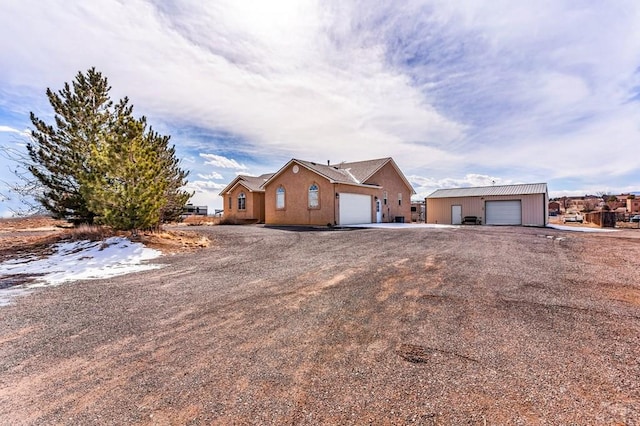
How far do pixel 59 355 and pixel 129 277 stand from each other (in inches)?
148

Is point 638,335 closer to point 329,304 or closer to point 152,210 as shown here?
point 329,304

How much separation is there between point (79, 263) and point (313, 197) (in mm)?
14699

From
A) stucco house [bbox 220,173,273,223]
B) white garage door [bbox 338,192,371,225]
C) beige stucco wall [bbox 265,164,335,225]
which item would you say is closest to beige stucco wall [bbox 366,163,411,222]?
white garage door [bbox 338,192,371,225]

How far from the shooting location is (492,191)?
89.0 ft

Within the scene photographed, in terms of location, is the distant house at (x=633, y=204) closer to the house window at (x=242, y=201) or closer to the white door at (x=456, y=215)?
the white door at (x=456, y=215)

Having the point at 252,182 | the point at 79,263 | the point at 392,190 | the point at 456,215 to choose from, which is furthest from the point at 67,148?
the point at 456,215

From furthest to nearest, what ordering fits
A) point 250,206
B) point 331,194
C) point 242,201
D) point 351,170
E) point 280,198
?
1. point 242,201
2. point 250,206
3. point 351,170
4. point 280,198
5. point 331,194

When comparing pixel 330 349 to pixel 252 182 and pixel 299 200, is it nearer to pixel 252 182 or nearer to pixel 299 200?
pixel 299 200

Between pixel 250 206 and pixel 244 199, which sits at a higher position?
pixel 244 199

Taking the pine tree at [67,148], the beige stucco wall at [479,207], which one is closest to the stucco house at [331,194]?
the beige stucco wall at [479,207]

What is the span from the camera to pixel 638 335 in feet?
12.3

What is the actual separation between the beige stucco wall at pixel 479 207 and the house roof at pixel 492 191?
30cm

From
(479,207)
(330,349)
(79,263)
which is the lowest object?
(330,349)

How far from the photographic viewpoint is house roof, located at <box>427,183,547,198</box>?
2523 cm
